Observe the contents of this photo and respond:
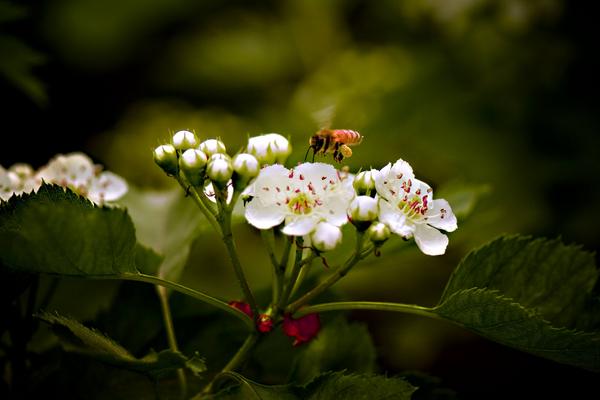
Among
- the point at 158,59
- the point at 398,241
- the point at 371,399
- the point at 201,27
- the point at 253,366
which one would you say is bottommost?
the point at 371,399

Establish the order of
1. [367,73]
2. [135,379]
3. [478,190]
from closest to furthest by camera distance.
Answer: [135,379], [478,190], [367,73]

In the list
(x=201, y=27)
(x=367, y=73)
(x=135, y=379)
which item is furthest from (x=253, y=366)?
(x=201, y=27)

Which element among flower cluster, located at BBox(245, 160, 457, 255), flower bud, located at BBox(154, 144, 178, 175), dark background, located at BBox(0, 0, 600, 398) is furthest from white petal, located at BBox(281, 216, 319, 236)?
dark background, located at BBox(0, 0, 600, 398)

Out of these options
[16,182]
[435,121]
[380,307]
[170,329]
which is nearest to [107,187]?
[16,182]

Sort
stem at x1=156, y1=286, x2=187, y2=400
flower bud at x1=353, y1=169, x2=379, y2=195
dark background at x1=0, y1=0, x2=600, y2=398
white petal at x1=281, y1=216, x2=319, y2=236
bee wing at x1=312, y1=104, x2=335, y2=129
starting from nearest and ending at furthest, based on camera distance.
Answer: white petal at x1=281, y1=216, x2=319, y2=236, flower bud at x1=353, y1=169, x2=379, y2=195, stem at x1=156, y1=286, x2=187, y2=400, bee wing at x1=312, y1=104, x2=335, y2=129, dark background at x1=0, y1=0, x2=600, y2=398

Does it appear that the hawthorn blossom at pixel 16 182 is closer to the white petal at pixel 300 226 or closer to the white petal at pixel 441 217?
the white petal at pixel 300 226

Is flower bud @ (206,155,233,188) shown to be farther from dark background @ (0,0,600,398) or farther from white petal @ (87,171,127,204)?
dark background @ (0,0,600,398)

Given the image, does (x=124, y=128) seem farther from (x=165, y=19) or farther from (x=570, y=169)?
(x=570, y=169)
